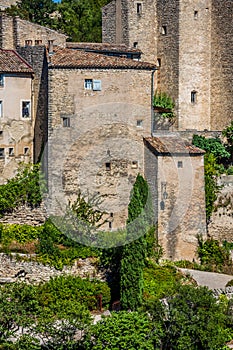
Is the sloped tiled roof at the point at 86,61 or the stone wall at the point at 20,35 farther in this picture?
the stone wall at the point at 20,35

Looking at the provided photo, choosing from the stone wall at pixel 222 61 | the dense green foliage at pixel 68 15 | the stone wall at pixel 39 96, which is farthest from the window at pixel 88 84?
the dense green foliage at pixel 68 15

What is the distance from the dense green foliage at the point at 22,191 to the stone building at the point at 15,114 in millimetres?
2268

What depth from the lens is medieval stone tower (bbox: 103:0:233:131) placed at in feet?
199

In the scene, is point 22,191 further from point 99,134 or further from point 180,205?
point 180,205

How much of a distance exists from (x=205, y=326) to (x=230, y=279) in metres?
9.32

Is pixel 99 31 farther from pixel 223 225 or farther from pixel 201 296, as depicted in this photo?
pixel 201 296

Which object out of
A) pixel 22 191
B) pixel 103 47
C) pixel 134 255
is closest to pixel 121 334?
pixel 134 255

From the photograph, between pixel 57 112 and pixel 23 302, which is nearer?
pixel 23 302

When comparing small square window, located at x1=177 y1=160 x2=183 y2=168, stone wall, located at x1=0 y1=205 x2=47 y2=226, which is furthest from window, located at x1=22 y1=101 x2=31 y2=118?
small square window, located at x1=177 y1=160 x2=183 y2=168

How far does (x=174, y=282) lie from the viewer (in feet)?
154

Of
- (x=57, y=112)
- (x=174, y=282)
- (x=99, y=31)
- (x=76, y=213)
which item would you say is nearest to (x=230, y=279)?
(x=174, y=282)

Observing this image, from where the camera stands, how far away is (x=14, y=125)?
52875 mm

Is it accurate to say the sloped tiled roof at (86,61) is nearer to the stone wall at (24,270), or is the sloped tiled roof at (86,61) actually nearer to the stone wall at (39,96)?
the stone wall at (39,96)

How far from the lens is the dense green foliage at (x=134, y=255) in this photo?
45.0 metres
